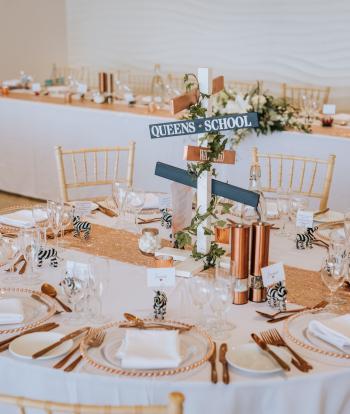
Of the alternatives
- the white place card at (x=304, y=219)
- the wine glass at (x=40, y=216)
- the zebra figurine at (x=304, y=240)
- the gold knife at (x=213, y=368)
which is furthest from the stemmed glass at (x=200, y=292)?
the wine glass at (x=40, y=216)

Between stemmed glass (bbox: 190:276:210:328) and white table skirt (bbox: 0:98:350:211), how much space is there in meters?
2.39

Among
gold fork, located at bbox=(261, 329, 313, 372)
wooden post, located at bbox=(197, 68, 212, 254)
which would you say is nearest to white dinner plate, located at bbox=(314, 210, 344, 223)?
wooden post, located at bbox=(197, 68, 212, 254)

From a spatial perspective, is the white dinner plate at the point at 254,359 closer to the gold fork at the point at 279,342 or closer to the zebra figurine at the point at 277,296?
the gold fork at the point at 279,342

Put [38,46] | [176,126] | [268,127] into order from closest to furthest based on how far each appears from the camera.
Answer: [176,126], [268,127], [38,46]

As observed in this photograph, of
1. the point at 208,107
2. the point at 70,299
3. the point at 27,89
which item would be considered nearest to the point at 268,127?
the point at 208,107

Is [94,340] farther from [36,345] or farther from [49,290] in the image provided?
[49,290]

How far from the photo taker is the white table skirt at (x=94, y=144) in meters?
4.09

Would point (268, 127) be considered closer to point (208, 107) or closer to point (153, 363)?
point (208, 107)

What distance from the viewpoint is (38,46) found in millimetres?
7766

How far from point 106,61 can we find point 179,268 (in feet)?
20.7

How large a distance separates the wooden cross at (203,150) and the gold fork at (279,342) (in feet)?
1.74

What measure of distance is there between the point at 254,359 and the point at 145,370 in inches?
11.1

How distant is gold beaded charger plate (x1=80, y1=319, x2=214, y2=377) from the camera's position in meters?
1.57

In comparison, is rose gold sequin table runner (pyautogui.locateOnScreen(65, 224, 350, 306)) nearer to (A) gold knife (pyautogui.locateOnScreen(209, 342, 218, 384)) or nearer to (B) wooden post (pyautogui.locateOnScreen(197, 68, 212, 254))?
(B) wooden post (pyautogui.locateOnScreen(197, 68, 212, 254))
